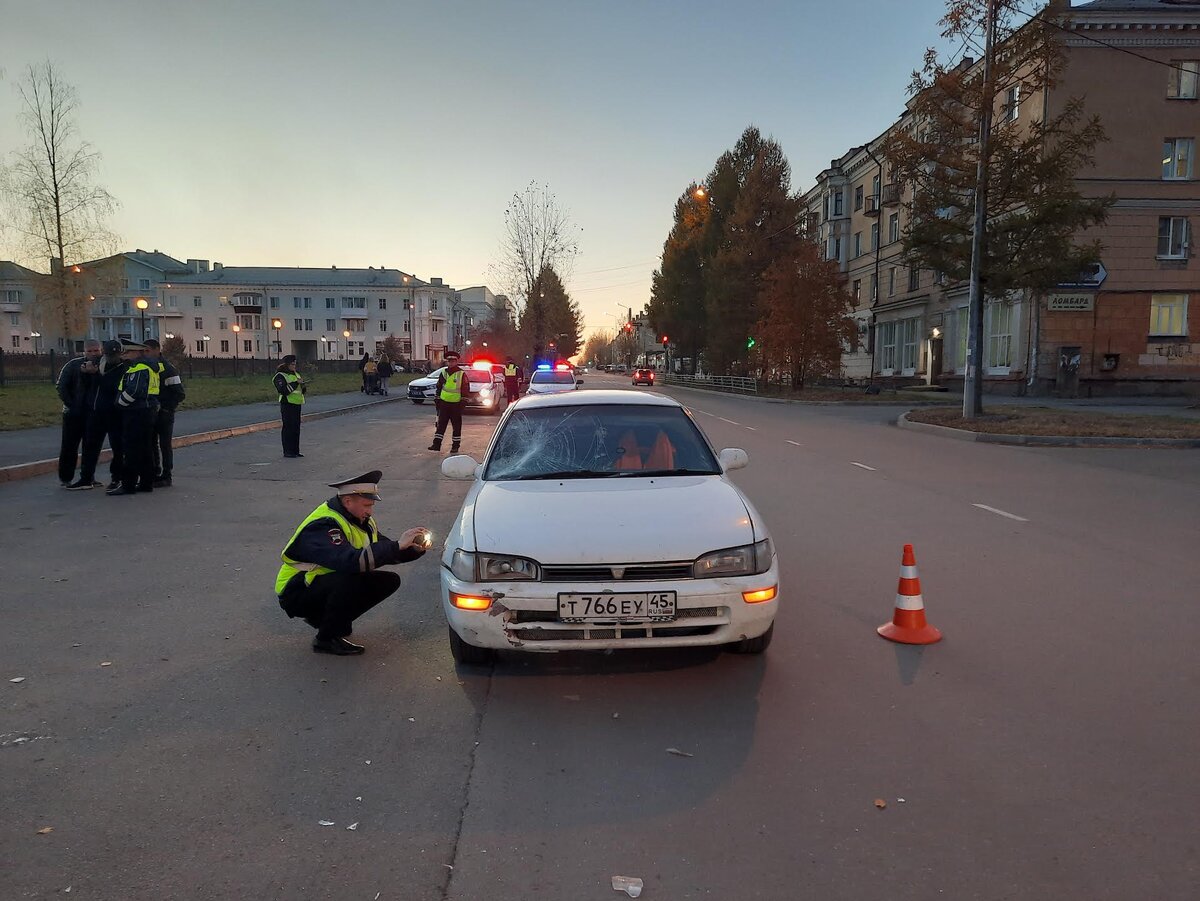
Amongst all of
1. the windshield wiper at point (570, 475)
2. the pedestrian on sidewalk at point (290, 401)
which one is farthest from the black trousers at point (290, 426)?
the windshield wiper at point (570, 475)

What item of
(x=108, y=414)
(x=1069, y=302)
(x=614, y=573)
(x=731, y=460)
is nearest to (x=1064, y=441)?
(x=731, y=460)

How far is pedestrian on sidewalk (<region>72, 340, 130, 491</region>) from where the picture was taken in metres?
9.91

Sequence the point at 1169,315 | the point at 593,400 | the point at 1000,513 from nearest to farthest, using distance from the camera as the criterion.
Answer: the point at 593,400 < the point at 1000,513 < the point at 1169,315

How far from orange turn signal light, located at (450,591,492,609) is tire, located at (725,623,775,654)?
1.33 meters

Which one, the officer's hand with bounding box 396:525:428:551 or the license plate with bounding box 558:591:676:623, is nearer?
the license plate with bounding box 558:591:676:623

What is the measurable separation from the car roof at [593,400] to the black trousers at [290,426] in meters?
8.74

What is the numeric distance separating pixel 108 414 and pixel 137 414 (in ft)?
1.97

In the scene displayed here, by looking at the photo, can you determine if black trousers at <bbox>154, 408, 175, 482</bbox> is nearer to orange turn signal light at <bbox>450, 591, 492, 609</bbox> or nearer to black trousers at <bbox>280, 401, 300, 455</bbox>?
black trousers at <bbox>280, 401, 300, 455</bbox>

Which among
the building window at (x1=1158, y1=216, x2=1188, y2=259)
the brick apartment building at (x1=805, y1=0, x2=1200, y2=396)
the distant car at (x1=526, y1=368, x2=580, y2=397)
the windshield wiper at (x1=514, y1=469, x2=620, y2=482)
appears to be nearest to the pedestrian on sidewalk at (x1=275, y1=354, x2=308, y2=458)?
the distant car at (x1=526, y1=368, x2=580, y2=397)

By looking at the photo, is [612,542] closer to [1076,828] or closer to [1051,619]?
[1076,828]

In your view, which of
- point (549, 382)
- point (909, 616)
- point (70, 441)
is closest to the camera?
point (909, 616)

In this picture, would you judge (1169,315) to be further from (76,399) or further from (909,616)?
(76,399)

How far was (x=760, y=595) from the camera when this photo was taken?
4.04 m

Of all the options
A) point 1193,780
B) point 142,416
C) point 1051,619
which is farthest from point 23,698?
point 142,416
